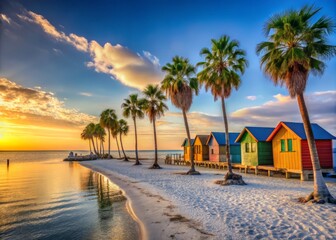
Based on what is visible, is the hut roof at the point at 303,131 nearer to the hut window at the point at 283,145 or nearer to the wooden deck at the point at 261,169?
the hut window at the point at 283,145

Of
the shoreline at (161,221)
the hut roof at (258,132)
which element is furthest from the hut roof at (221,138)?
the shoreline at (161,221)

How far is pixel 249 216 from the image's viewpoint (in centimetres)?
898

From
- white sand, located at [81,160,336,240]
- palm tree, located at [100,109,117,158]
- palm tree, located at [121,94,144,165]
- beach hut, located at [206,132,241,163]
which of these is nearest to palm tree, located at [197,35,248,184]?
white sand, located at [81,160,336,240]

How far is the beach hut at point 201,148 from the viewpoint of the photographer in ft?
130

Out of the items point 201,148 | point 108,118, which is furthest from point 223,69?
point 108,118

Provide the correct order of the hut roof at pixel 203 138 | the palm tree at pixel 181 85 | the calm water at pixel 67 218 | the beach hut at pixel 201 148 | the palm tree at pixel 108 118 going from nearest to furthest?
the calm water at pixel 67 218
the palm tree at pixel 181 85
the beach hut at pixel 201 148
the hut roof at pixel 203 138
the palm tree at pixel 108 118

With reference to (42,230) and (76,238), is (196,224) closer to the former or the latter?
(76,238)

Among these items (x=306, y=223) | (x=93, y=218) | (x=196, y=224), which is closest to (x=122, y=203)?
(x=93, y=218)

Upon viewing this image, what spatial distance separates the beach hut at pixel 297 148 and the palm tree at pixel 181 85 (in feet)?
28.9

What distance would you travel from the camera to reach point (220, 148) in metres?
35.3

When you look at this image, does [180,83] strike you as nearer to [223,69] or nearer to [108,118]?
[223,69]

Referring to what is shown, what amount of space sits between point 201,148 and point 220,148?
5332mm

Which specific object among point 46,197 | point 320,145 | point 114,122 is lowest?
point 46,197

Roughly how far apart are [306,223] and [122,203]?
30.4 feet
